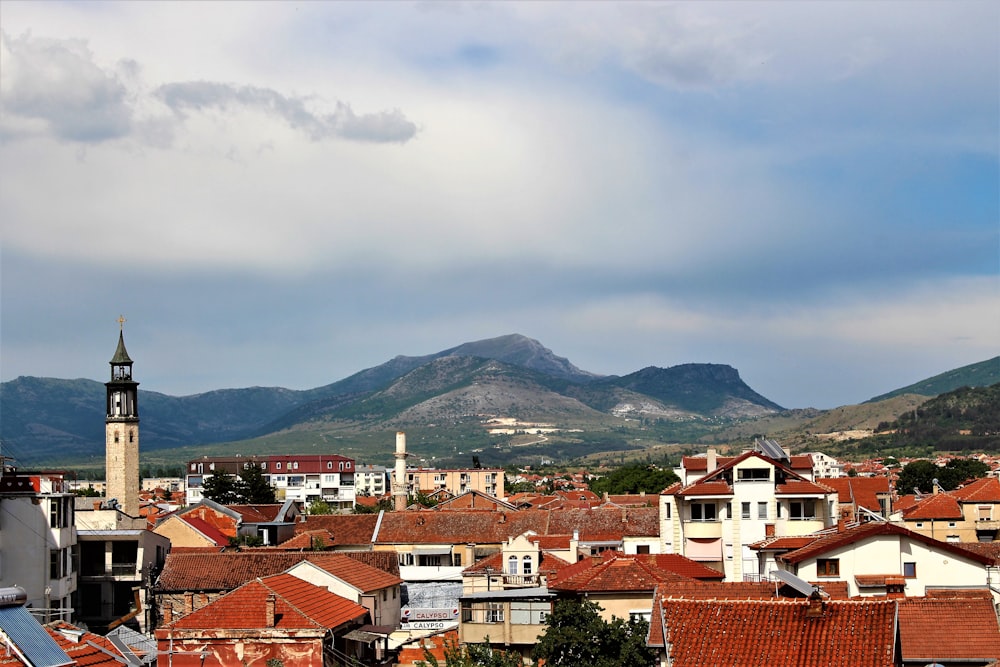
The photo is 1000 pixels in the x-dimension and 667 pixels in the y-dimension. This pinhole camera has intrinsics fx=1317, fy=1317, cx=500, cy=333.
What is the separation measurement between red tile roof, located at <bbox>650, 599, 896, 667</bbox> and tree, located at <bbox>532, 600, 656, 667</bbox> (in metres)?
6.13

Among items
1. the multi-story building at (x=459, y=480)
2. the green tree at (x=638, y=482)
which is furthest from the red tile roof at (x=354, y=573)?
the multi-story building at (x=459, y=480)

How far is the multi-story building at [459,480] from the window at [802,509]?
119 metres

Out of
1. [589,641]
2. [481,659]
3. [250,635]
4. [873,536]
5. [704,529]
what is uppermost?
[873,536]

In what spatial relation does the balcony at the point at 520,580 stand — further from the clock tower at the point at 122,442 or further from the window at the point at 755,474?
the clock tower at the point at 122,442

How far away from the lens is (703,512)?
55.5 meters

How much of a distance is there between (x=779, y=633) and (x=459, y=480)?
161 metres

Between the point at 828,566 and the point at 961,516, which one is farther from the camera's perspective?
the point at 961,516

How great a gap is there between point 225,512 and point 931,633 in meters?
63.6

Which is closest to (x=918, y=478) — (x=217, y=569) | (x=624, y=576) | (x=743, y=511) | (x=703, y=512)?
(x=703, y=512)

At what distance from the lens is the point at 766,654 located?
22.5 metres

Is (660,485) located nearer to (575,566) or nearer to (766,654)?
(575,566)

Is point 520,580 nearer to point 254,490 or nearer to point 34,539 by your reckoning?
point 34,539

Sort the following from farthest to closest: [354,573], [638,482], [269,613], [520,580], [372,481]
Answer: [372,481]
[638,482]
[520,580]
[354,573]
[269,613]

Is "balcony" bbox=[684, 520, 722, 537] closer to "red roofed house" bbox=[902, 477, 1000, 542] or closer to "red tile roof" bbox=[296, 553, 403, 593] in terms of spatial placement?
"red tile roof" bbox=[296, 553, 403, 593]
